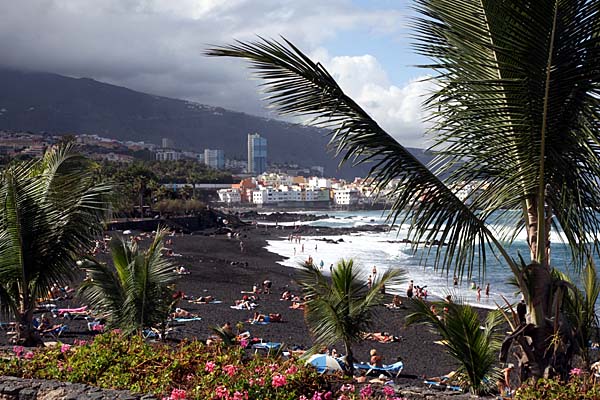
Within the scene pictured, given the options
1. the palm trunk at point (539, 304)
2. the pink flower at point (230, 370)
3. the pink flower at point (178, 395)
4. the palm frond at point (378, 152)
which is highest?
the palm frond at point (378, 152)

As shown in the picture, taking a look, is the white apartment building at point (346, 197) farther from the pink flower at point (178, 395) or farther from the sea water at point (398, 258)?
the pink flower at point (178, 395)

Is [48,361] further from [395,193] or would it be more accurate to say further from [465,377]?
[465,377]

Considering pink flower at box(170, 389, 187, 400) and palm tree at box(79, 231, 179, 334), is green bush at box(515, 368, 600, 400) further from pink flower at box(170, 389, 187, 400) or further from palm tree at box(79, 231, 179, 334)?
palm tree at box(79, 231, 179, 334)

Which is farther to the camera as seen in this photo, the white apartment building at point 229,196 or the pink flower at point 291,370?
the white apartment building at point 229,196

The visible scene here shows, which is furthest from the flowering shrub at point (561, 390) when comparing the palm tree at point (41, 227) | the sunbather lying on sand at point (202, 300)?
the sunbather lying on sand at point (202, 300)

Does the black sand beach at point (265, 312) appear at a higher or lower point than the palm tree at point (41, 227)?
lower
